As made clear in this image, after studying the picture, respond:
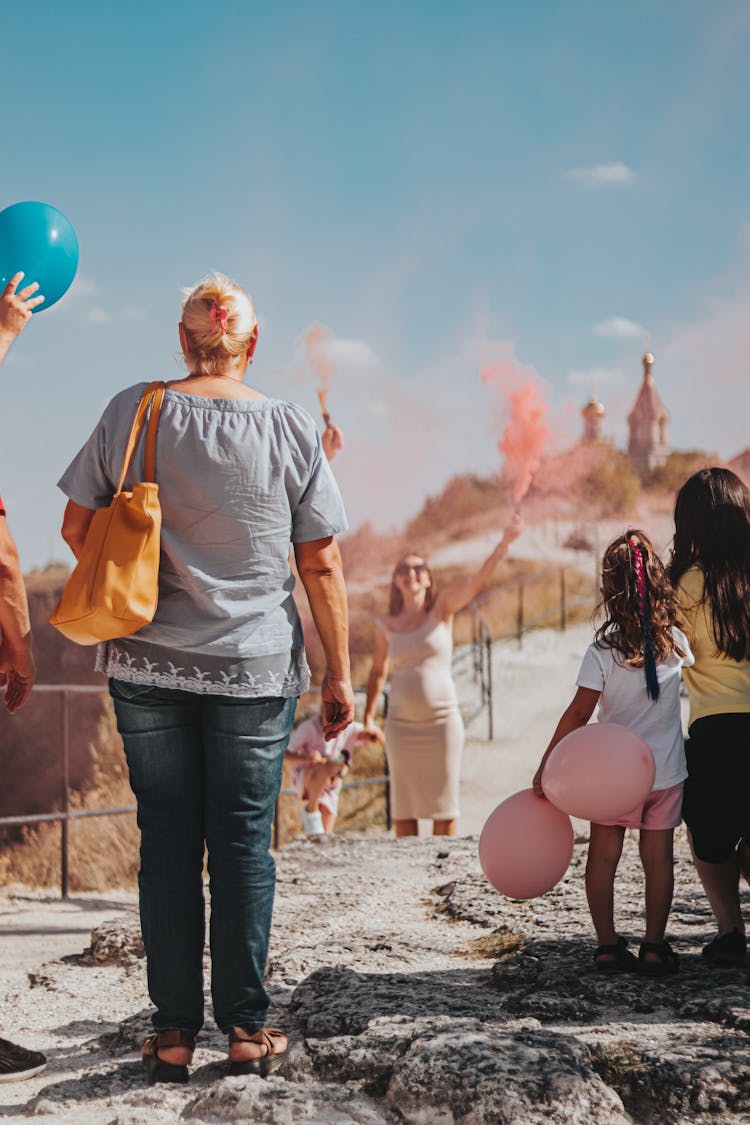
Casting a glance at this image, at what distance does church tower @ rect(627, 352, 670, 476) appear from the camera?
20172mm

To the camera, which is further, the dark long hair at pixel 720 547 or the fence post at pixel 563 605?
the fence post at pixel 563 605

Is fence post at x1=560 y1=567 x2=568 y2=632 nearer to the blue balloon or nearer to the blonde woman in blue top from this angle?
the blue balloon

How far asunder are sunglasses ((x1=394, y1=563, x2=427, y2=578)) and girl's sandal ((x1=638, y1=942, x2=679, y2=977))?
2.69 metres

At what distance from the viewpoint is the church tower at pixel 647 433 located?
20172 millimetres

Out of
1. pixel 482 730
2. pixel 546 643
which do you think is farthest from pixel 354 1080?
pixel 546 643

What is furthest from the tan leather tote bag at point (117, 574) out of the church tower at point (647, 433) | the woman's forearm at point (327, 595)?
the church tower at point (647, 433)

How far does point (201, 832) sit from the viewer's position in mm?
2322

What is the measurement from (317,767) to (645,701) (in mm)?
3316

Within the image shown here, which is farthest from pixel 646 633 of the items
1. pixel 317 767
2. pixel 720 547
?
pixel 317 767

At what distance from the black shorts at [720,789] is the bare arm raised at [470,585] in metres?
2.25

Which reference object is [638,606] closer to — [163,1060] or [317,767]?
[163,1060]

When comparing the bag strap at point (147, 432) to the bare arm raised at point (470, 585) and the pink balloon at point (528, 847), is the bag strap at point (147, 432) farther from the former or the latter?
the bare arm raised at point (470, 585)

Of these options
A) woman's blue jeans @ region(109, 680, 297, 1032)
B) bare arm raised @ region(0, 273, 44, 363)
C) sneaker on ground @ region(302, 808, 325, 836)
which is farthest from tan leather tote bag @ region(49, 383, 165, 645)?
sneaker on ground @ region(302, 808, 325, 836)

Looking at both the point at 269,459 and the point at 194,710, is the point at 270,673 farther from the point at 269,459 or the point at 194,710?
the point at 269,459
